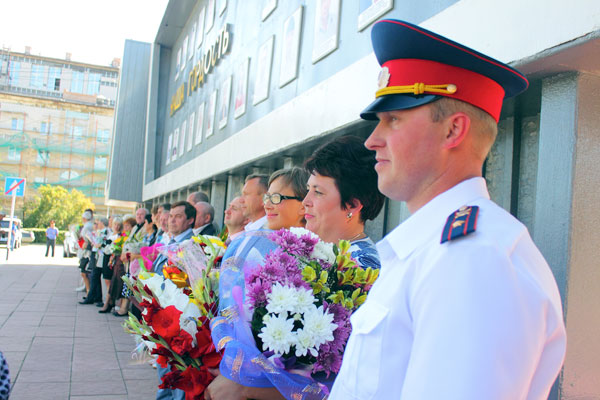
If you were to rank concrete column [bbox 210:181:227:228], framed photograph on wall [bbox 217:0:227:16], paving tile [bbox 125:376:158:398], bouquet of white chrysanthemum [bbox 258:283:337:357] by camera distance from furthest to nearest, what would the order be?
framed photograph on wall [bbox 217:0:227:16] < concrete column [bbox 210:181:227:228] < paving tile [bbox 125:376:158:398] < bouquet of white chrysanthemum [bbox 258:283:337:357]

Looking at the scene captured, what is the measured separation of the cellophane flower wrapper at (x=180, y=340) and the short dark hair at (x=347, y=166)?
85cm

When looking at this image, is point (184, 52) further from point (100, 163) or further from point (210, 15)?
point (100, 163)

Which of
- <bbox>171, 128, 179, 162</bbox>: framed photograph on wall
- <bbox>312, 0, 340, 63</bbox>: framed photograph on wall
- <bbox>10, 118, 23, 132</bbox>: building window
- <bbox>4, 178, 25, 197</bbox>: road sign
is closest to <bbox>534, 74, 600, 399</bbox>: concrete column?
<bbox>312, 0, 340, 63</bbox>: framed photograph on wall

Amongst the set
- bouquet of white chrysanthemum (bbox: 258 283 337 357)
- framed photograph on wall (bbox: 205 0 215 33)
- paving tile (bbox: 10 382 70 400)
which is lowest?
paving tile (bbox: 10 382 70 400)

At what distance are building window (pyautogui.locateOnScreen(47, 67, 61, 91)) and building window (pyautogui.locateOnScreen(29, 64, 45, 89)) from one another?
0.79 meters

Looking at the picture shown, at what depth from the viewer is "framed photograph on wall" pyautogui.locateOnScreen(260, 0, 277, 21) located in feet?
28.6

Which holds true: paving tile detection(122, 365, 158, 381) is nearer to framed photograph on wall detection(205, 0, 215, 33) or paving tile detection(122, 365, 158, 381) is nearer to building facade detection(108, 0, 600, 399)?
building facade detection(108, 0, 600, 399)

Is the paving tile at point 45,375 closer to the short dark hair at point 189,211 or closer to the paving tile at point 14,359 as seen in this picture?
the paving tile at point 14,359

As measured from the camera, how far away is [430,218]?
1159 millimetres

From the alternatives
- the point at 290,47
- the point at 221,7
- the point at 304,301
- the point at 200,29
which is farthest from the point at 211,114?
the point at 304,301

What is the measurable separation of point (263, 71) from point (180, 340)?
724 cm

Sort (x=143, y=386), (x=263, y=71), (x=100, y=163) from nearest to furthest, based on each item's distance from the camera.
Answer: (x=143, y=386) < (x=263, y=71) < (x=100, y=163)

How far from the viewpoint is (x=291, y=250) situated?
6.49 ft

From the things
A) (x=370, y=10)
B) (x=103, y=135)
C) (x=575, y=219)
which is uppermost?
(x=103, y=135)
